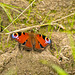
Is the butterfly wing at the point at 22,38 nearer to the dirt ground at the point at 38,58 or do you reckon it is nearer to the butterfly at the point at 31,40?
the butterfly at the point at 31,40

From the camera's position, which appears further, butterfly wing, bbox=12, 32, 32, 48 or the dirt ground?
butterfly wing, bbox=12, 32, 32, 48

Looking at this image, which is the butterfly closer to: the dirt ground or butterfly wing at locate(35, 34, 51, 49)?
butterfly wing at locate(35, 34, 51, 49)

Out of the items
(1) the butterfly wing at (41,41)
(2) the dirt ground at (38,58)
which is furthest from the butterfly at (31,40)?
(2) the dirt ground at (38,58)

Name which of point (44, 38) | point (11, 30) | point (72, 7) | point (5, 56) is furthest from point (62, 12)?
point (5, 56)

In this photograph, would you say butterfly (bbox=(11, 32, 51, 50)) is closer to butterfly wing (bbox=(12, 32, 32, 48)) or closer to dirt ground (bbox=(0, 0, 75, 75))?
butterfly wing (bbox=(12, 32, 32, 48))

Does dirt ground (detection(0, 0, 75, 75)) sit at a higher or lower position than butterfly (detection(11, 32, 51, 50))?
lower

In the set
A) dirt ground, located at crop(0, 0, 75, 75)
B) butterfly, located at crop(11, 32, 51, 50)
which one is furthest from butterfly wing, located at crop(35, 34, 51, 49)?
dirt ground, located at crop(0, 0, 75, 75)

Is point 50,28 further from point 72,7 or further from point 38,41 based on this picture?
point 72,7
